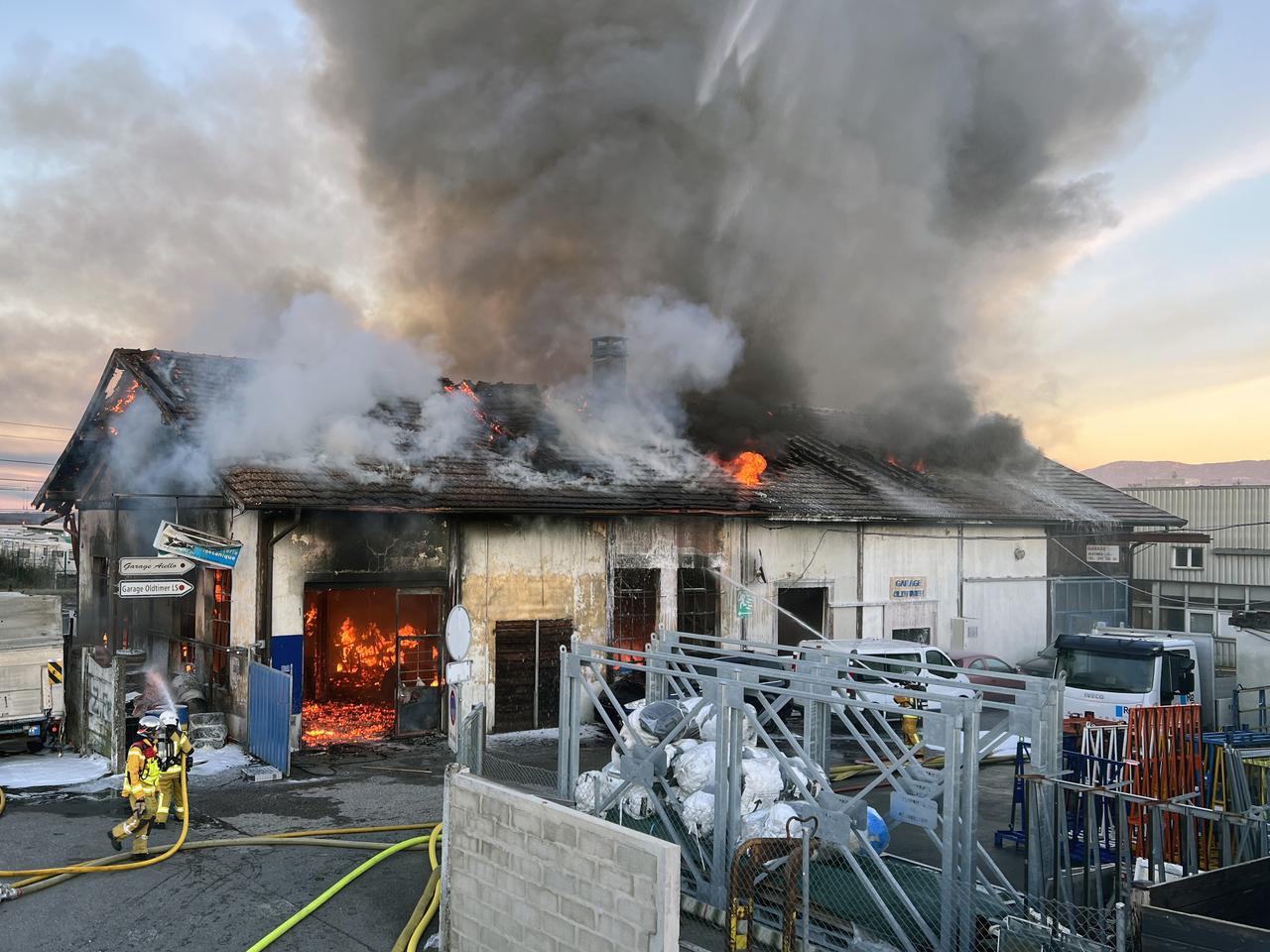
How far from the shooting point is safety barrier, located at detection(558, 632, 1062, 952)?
677cm

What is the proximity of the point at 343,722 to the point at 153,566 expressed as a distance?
14.7 feet

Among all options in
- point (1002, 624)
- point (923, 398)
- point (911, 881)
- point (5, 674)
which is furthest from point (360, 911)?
point (923, 398)

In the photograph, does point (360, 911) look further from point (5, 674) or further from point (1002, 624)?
point (1002, 624)

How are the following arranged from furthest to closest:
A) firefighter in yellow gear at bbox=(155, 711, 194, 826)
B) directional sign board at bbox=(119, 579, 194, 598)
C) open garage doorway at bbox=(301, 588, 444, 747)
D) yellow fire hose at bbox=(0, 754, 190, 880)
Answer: open garage doorway at bbox=(301, 588, 444, 747) → directional sign board at bbox=(119, 579, 194, 598) → firefighter in yellow gear at bbox=(155, 711, 194, 826) → yellow fire hose at bbox=(0, 754, 190, 880)

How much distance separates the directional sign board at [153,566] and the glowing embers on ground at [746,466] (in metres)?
9.89

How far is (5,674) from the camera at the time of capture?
13.1 m

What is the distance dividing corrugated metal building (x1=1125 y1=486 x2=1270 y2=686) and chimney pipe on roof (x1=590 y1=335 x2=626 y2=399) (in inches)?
656

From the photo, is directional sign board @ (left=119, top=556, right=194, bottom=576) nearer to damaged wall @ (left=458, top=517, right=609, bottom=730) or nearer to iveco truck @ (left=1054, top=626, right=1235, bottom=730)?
damaged wall @ (left=458, top=517, right=609, bottom=730)

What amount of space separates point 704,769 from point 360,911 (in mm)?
3068

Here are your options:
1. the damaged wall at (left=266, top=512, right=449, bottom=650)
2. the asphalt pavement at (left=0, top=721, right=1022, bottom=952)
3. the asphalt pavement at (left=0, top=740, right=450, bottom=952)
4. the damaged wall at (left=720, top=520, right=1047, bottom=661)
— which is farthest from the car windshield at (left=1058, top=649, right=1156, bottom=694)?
the damaged wall at (left=266, top=512, right=449, bottom=650)

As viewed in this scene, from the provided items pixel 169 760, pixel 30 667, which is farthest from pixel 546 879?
pixel 30 667

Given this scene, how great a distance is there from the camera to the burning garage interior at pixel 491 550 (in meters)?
14.4

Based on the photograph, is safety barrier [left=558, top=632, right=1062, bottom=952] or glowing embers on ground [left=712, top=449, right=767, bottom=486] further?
glowing embers on ground [left=712, top=449, right=767, bottom=486]

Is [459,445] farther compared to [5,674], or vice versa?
[459,445]
